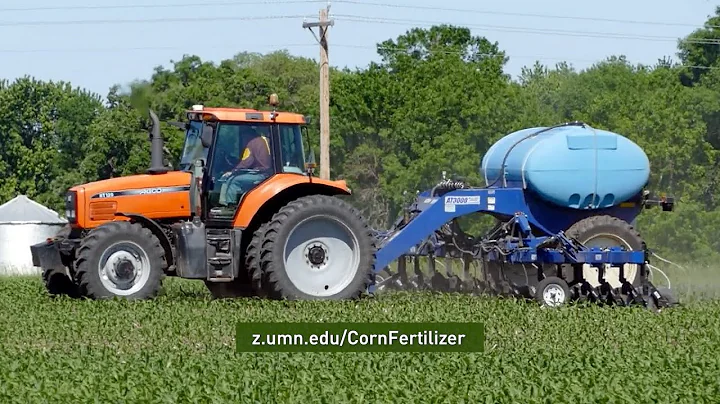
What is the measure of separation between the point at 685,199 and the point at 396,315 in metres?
27.9

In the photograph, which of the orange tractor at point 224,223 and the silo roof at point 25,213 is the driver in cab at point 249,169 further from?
the silo roof at point 25,213

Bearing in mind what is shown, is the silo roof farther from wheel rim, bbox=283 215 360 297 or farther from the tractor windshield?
→ wheel rim, bbox=283 215 360 297

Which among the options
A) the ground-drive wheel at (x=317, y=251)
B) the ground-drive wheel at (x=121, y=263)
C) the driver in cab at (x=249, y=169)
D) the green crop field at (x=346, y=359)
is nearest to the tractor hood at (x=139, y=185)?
the driver in cab at (x=249, y=169)

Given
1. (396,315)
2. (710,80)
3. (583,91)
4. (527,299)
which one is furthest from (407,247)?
(583,91)

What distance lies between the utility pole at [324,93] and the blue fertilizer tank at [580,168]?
34.1 feet

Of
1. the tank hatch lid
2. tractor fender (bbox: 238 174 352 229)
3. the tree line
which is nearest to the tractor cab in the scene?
tractor fender (bbox: 238 174 352 229)

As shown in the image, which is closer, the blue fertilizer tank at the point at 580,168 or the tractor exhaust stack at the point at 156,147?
the tractor exhaust stack at the point at 156,147

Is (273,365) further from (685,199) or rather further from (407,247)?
(685,199)

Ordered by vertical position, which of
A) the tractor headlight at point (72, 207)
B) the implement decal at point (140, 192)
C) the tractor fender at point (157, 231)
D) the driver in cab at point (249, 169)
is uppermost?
the driver in cab at point (249, 169)

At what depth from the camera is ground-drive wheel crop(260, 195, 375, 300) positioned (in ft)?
54.0

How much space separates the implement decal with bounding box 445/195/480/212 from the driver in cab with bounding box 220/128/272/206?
2968 millimetres

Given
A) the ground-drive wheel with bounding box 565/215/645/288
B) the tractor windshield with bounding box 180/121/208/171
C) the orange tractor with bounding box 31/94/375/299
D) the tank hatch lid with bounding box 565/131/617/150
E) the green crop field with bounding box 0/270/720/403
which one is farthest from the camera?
the tank hatch lid with bounding box 565/131/617/150

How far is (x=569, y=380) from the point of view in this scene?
33.3ft

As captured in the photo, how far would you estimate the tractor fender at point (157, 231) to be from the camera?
16531mm
